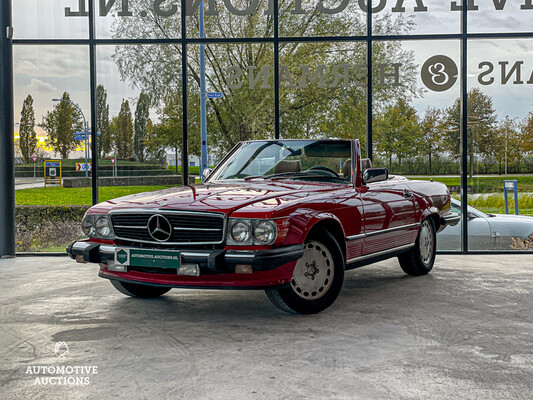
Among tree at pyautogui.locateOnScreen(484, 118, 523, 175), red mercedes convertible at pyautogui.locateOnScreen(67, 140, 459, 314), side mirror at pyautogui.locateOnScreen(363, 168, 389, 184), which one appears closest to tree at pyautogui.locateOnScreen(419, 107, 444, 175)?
A: tree at pyautogui.locateOnScreen(484, 118, 523, 175)

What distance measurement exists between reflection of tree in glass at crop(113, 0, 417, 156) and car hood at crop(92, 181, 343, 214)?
3.88 metres

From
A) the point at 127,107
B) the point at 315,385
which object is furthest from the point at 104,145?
the point at 315,385

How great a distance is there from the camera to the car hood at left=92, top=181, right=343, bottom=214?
5.02 meters

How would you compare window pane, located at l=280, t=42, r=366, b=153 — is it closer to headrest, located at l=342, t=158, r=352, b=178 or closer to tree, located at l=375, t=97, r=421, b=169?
tree, located at l=375, t=97, r=421, b=169

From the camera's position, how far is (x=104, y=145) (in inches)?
393

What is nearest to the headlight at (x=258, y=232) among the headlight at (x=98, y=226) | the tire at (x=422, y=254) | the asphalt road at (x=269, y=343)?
the asphalt road at (x=269, y=343)

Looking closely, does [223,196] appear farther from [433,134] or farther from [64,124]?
[64,124]

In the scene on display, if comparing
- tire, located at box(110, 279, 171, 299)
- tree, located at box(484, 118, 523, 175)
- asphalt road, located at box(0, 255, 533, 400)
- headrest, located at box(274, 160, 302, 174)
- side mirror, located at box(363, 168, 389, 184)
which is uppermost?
tree, located at box(484, 118, 523, 175)

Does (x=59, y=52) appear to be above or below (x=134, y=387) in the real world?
above

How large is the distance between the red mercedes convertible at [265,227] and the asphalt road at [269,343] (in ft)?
1.22

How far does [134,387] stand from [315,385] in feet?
3.41

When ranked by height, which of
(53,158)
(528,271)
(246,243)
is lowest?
(528,271)

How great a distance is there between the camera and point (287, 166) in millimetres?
6332

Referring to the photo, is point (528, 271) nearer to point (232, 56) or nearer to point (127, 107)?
point (232, 56)
